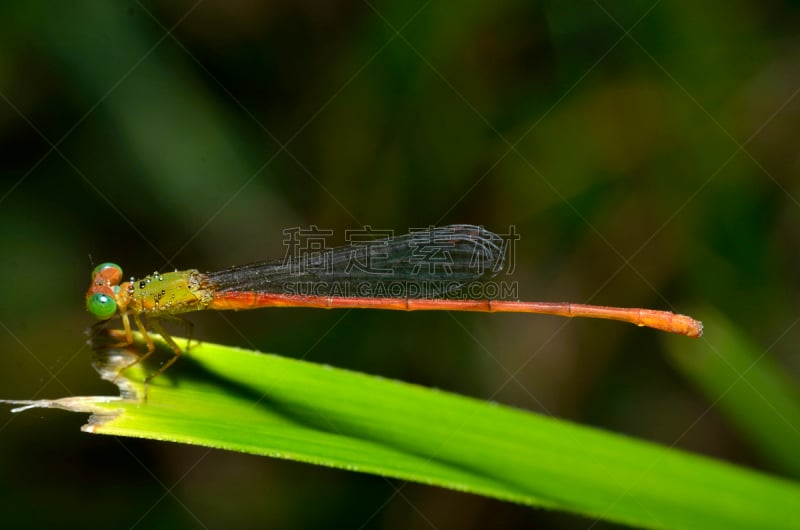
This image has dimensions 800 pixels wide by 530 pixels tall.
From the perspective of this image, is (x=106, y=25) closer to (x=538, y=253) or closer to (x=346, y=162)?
(x=346, y=162)

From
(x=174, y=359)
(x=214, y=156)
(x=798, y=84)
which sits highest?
(x=798, y=84)

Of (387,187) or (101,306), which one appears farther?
(387,187)

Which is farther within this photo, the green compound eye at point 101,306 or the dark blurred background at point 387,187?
the dark blurred background at point 387,187

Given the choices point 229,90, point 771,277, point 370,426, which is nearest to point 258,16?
point 229,90

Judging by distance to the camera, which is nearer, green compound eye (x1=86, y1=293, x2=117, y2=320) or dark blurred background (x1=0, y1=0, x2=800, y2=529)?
green compound eye (x1=86, y1=293, x2=117, y2=320)
